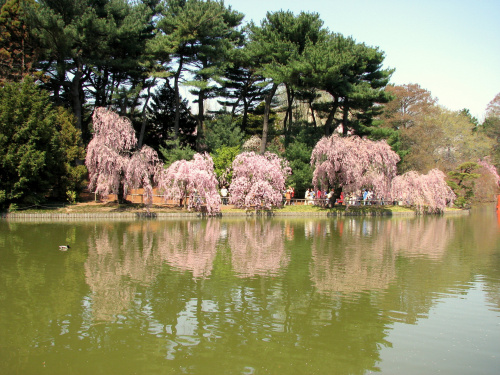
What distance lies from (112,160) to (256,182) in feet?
32.2

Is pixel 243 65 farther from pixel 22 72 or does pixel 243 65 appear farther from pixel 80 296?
pixel 80 296

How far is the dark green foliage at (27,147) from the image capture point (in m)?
23.8

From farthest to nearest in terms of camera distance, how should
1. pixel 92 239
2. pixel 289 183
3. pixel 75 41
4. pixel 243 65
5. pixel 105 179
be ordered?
pixel 243 65 → pixel 289 183 → pixel 75 41 → pixel 105 179 → pixel 92 239

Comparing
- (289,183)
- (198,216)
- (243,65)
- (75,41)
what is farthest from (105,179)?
(243,65)

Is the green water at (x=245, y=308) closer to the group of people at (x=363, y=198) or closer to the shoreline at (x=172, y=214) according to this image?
the shoreline at (x=172, y=214)

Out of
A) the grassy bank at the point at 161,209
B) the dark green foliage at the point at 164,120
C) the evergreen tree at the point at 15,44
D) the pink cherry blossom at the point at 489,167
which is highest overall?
the evergreen tree at the point at 15,44

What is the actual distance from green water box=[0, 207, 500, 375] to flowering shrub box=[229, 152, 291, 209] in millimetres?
14253

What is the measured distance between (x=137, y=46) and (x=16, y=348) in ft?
99.4

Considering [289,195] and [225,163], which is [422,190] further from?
[225,163]

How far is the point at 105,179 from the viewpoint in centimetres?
2670

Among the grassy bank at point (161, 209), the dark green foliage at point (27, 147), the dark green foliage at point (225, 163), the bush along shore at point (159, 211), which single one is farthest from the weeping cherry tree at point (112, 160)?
the dark green foliage at point (225, 163)

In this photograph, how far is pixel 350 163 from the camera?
30.4 m

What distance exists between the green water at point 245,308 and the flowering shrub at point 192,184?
11.8 m

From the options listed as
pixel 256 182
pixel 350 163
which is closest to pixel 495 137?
pixel 350 163
